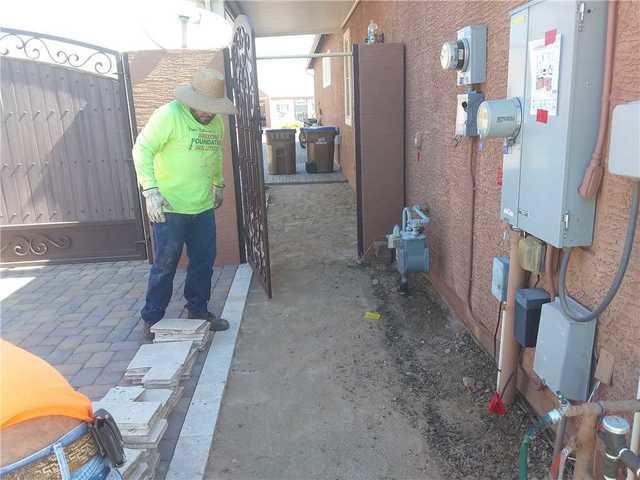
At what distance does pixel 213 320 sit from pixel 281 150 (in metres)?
9.43

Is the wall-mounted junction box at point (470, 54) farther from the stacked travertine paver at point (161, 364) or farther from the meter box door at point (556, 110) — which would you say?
the stacked travertine paver at point (161, 364)

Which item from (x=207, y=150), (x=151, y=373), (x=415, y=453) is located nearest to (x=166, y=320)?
(x=151, y=373)

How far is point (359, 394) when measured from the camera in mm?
3303

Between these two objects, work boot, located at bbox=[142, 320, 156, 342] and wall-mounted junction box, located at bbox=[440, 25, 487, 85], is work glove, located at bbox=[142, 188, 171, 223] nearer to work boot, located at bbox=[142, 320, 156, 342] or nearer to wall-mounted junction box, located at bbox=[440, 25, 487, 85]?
work boot, located at bbox=[142, 320, 156, 342]

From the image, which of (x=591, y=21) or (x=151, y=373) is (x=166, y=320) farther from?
(x=591, y=21)

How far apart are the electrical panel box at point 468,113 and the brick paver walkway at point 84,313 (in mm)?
2526

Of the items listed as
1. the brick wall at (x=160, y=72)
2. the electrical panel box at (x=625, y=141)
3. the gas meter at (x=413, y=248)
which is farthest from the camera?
the brick wall at (x=160, y=72)

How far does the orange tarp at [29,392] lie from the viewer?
3.78 ft

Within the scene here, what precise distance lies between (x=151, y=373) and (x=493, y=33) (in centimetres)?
299

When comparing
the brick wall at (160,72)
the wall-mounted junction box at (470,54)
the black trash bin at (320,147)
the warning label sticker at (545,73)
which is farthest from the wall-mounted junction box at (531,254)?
the black trash bin at (320,147)

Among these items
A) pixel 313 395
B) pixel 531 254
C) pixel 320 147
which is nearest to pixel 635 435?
pixel 531 254

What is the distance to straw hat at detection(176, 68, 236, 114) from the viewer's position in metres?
3.67

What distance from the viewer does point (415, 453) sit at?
9.02 feet

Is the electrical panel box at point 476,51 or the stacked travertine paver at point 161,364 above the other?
the electrical panel box at point 476,51
